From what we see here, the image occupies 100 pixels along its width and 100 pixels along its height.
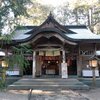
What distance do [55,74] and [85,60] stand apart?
9.56 ft

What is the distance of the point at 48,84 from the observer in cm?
1370

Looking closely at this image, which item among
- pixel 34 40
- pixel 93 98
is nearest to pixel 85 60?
pixel 34 40

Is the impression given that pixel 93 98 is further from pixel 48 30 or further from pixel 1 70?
pixel 1 70

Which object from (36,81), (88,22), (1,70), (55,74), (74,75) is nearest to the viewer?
(1,70)

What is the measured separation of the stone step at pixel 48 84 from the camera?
13.2 meters

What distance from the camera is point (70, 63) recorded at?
17047 millimetres

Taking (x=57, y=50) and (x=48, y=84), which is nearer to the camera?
(x=48, y=84)

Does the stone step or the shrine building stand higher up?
the shrine building

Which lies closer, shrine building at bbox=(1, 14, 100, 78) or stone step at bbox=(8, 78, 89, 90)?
stone step at bbox=(8, 78, 89, 90)

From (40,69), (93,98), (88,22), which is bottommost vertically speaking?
(93,98)

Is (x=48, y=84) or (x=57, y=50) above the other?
(x=57, y=50)

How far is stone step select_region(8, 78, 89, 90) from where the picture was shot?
13.2 metres

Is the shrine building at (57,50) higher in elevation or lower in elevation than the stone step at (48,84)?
higher

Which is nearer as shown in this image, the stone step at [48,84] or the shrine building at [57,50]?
the stone step at [48,84]
